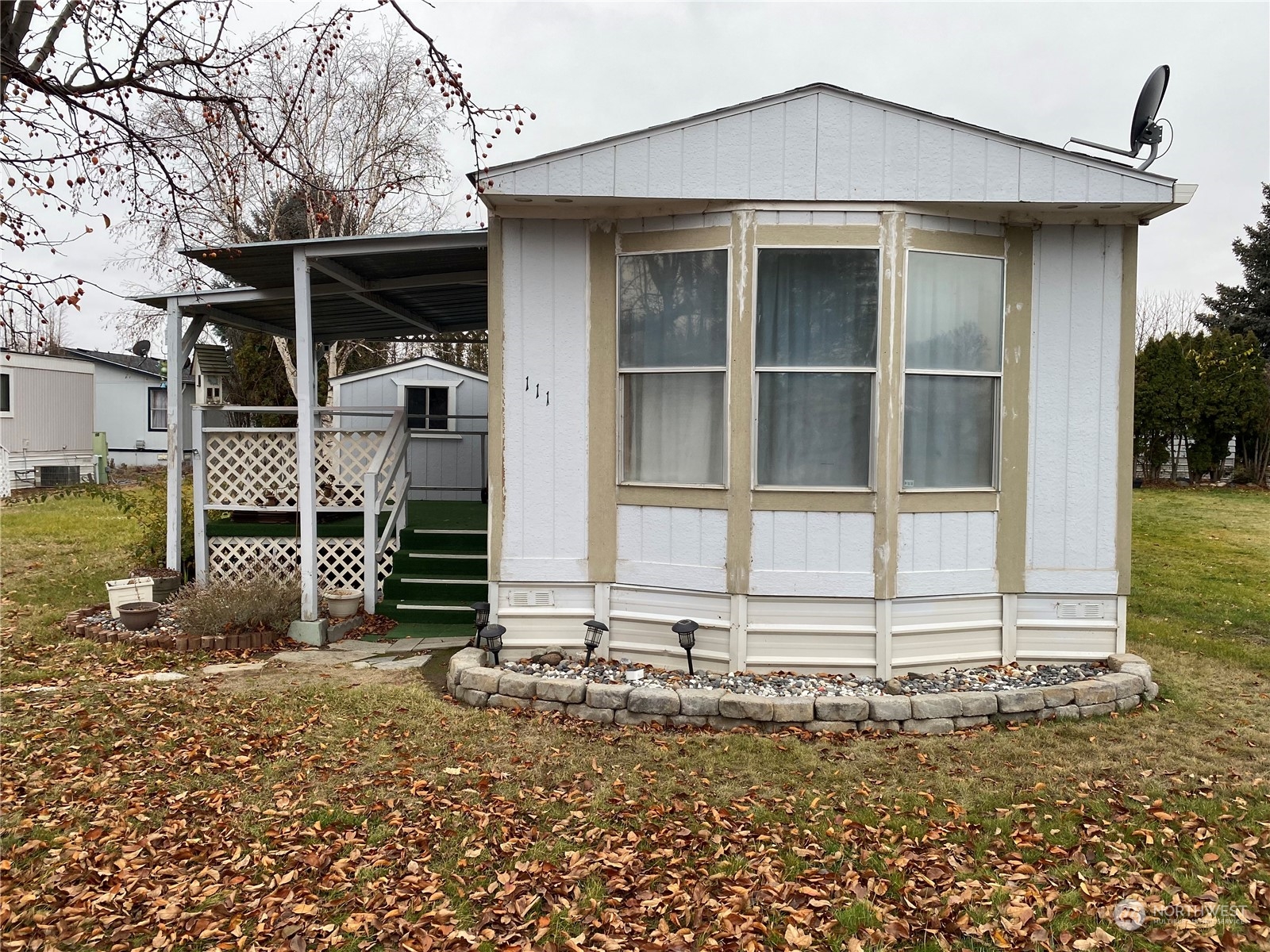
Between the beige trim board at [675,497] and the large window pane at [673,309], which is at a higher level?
the large window pane at [673,309]

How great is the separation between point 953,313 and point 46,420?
23.7 meters

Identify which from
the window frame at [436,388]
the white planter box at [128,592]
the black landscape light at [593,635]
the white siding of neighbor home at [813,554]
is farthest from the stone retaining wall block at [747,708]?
the window frame at [436,388]

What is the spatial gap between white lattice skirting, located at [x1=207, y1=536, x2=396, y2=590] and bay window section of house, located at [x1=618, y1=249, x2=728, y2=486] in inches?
136

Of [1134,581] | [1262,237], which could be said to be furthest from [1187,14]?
[1262,237]

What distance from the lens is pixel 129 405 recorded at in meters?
26.1

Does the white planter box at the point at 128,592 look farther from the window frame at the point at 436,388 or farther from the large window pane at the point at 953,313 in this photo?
the large window pane at the point at 953,313

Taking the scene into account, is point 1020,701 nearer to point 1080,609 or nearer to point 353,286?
point 1080,609

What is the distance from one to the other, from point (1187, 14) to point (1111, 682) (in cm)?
722

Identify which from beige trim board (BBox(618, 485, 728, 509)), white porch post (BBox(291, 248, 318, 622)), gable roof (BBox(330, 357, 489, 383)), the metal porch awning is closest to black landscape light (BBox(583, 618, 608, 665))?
beige trim board (BBox(618, 485, 728, 509))

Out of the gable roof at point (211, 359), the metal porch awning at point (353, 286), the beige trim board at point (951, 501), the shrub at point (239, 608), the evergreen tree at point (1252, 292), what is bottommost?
the shrub at point (239, 608)

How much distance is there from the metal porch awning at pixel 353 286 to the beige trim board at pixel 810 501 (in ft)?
9.68

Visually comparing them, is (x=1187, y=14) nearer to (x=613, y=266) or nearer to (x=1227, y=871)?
(x=613, y=266)

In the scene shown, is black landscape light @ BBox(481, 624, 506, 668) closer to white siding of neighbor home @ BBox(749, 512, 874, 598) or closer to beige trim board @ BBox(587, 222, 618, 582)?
beige trim board @ BBox(587, 222, 618, 582)

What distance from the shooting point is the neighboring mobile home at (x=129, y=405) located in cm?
2505
